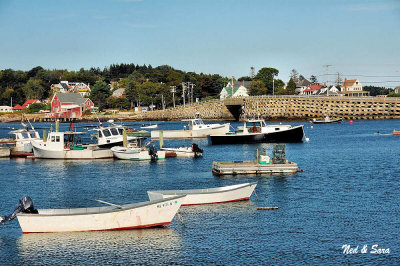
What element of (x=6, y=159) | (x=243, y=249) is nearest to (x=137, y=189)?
(x=243, y=249)

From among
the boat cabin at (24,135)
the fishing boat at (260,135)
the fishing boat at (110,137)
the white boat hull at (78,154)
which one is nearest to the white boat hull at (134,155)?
the white boat hull at (78,154)

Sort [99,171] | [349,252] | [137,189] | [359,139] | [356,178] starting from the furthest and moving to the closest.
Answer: [359,139] < [99,171] < [356,178] < [137,189] < [349,252]

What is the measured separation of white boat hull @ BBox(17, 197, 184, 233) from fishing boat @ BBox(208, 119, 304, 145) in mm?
53072

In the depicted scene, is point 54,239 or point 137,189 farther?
point 137,189

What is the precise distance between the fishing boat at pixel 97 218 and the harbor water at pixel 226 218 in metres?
0.43

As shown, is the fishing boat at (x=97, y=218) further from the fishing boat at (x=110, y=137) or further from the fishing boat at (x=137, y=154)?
the fishing boat at (x=110, y=137)

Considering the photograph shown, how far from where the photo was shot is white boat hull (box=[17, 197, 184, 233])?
29.5 metres

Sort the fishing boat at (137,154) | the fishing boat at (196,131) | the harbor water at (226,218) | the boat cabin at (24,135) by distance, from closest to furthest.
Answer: the harbor water at (226,218), the fishing boat at (137,154), the boat cabin at (24,135), the fishing boat at (196,131)

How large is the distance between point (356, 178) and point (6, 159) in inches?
1835

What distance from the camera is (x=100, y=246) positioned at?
91.7 ft

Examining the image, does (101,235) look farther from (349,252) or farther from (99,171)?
(99,171)

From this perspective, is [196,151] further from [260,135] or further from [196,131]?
[196,131]

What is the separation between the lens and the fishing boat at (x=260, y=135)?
8238 cm

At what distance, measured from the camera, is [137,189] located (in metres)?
44.7
